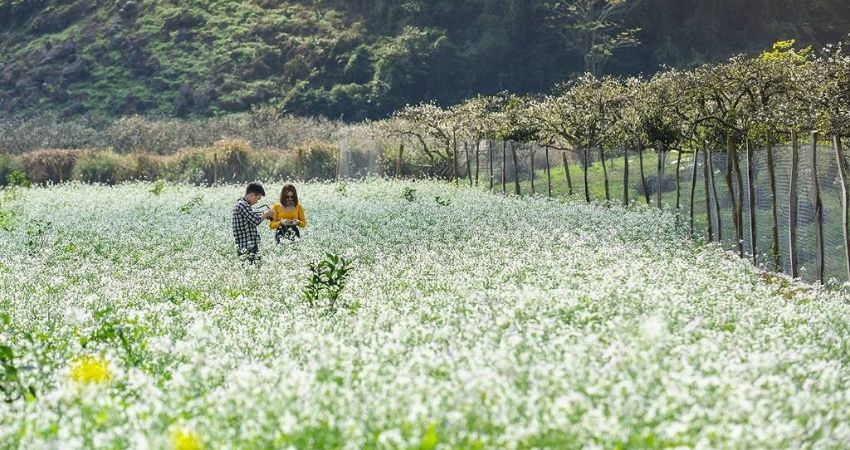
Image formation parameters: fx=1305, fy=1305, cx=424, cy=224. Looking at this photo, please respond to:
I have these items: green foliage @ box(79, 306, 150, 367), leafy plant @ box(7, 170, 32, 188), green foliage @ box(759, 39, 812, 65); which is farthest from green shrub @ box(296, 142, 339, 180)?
green foliage @ box(79, 306, 150, 367)

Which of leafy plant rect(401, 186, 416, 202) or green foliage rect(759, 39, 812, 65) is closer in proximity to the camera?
green foliage rect(759, 39, 812, 65)

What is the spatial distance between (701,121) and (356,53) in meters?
64.7

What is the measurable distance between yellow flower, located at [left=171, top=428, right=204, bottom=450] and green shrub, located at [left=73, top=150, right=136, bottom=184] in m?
51.7

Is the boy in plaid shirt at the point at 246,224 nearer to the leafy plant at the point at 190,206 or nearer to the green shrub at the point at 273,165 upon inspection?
the leafy plant at the point at 190,206

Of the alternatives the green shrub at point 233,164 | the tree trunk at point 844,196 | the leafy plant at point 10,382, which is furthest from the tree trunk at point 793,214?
the green shrub at point 233,164

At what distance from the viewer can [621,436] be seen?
18.4 ft

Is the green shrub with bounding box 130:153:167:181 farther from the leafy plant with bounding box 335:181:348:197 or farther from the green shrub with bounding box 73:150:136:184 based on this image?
the leafy plant with bounding box 335:181:348:197

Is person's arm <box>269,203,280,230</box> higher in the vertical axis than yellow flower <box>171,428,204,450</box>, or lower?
lower

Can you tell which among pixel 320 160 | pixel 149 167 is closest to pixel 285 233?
pixel 320 160

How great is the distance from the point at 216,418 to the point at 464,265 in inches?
403

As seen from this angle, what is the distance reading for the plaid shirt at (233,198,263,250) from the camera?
18750mm

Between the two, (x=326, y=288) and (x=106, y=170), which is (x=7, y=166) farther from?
(x=326, y=288)

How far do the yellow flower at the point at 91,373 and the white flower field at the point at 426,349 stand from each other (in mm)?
21

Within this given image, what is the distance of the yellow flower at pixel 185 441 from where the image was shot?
17.3 ft
